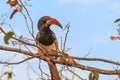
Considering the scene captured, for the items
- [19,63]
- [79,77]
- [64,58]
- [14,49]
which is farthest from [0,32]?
[79,77]

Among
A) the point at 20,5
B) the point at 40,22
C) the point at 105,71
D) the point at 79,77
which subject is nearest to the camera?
the point at 79,77

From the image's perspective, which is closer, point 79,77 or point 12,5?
point 79,77

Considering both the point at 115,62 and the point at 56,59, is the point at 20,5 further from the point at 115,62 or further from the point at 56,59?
the point at 115,62

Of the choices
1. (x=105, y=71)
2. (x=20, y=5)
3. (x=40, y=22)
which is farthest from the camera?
(x=40, y=22)

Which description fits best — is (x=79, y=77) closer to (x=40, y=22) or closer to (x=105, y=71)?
(x=105, y=71)

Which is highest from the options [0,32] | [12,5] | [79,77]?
[12,5]

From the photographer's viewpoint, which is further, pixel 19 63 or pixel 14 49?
pixel 19 63

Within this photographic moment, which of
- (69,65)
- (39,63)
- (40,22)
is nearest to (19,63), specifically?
(39,63)

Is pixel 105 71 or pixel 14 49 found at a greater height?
pixel 14 49

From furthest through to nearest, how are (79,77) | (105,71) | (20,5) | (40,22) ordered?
(40,22)
(20,5)
(105,71)
(79,77)

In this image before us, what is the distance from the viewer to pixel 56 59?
97.3 inches

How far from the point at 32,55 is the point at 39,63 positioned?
0.88ft

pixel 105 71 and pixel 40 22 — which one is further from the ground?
pixel 40 22

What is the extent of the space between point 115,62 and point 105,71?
95mm
